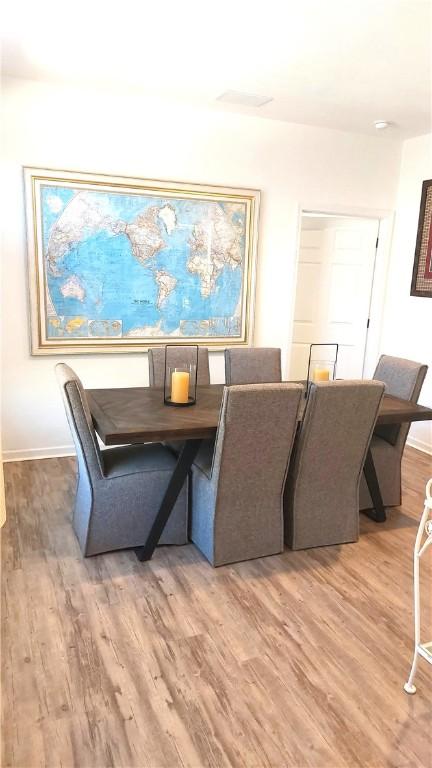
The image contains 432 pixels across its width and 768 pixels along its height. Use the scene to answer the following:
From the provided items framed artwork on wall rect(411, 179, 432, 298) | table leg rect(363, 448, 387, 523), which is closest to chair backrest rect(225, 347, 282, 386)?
table leg rect(363, 448, 387, 523)

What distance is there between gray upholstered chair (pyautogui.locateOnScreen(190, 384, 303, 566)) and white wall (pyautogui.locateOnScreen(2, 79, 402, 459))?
5.70 feet

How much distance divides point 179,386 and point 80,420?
0.63m

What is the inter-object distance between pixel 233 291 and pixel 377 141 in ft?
6.19

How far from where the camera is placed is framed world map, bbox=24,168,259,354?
3.75m

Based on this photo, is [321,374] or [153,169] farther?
[153,169]

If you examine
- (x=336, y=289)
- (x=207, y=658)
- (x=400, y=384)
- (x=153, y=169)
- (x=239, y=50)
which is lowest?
(x=207, y=658)

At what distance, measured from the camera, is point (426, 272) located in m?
4.53

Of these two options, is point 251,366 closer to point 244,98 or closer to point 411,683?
point 244,98

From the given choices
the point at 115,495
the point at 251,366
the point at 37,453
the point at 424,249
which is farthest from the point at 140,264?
the point at 424,249

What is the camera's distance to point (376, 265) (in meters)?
4.95

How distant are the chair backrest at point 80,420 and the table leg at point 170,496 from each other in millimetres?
351

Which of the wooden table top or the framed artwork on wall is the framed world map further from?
the framed artwork on wall

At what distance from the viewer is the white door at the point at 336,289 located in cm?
499

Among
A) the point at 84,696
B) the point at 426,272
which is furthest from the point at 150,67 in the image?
the point at 84,696
